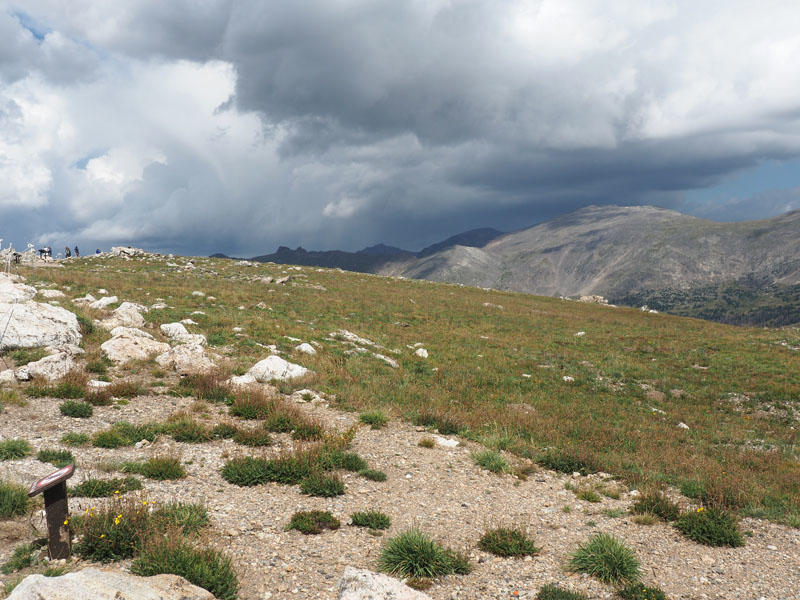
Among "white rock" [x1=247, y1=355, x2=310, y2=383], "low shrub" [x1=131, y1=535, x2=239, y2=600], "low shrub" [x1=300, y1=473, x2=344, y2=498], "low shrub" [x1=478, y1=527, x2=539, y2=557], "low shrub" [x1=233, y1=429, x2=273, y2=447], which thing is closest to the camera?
"low shrub" [x1=131, y1=535, x2=239, y2=600]

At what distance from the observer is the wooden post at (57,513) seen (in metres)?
6.37

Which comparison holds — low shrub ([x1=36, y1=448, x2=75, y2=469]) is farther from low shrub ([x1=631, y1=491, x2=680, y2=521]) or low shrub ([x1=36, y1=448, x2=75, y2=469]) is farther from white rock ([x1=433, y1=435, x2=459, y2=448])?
low shrub ([x1=631, y1=491, x2=680, y2=521])

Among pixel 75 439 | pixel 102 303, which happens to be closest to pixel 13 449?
pixel 75 439

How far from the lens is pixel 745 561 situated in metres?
8.52

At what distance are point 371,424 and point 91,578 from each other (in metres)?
10.0

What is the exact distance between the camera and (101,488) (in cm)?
873

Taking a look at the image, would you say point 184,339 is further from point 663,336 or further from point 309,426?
point 663,336

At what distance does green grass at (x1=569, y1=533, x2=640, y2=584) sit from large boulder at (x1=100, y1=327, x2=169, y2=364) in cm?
1727

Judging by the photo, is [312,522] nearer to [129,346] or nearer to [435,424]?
[435,424]

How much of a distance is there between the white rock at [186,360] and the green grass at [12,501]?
860 cm

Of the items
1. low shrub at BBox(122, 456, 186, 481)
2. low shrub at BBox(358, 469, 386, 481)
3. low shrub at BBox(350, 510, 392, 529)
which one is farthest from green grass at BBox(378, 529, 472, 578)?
low shrub at BBox(122, 456, 186, 481)

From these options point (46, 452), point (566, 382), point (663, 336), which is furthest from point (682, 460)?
point (663, 336)

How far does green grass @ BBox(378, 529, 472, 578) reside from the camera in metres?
7.27

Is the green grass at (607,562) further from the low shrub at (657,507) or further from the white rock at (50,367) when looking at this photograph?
the white rock at (50,367)
